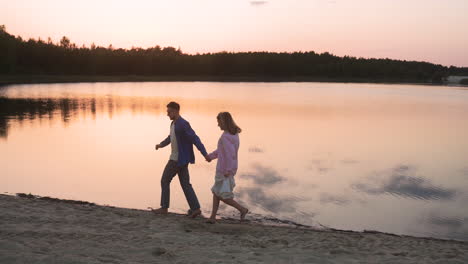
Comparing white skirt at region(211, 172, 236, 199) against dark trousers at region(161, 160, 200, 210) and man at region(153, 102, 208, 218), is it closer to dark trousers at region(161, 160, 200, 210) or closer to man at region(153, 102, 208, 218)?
man at region(153, 102, 208, 218)

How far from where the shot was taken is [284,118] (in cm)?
3052

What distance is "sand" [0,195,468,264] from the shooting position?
564 cm

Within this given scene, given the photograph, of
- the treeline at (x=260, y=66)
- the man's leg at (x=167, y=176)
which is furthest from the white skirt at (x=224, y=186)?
the treeline at (x=260, y=66)

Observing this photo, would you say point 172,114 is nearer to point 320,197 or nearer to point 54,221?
point 54,221

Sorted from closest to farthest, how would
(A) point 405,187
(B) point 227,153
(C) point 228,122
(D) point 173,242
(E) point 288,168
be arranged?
(D) point 173,242
(C) point 228,122
(B) point 227,153
(A) point 405,187
(E) point 288,168

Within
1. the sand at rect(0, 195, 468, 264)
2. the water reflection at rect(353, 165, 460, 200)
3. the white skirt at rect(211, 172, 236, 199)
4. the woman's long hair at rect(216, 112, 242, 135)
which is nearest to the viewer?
the sand at rect(0, 195, 468, 264)

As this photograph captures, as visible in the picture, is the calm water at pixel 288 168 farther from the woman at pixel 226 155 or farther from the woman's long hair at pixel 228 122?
the woman's long hair at pixel 228 122

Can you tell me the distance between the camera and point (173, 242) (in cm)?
632

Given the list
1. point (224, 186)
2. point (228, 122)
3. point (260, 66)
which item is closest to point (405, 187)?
point (224, 186)

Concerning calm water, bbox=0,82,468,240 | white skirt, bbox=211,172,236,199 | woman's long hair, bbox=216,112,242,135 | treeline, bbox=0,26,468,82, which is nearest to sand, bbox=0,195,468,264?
white skirt, bbox=211,172,236,199

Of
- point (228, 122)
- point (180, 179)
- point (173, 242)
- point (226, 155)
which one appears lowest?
point (173, 242)

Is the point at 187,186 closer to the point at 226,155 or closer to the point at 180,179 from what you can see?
the point at 180,179

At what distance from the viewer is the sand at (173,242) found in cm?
564

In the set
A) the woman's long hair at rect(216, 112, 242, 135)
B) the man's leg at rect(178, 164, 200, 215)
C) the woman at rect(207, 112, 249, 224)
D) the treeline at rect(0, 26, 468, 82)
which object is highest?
the treeline at rect(0, 26, 468, 82)
